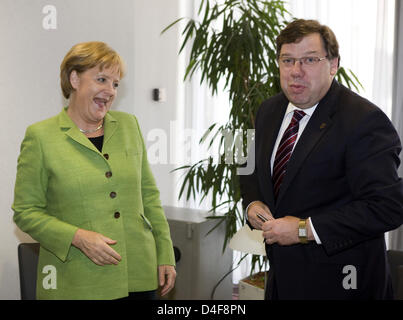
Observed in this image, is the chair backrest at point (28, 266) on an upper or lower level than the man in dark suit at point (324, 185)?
lower

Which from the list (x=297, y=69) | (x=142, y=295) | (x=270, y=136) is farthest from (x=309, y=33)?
(x=142, y=295)

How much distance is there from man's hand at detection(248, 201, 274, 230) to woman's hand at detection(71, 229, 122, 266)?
47 cm

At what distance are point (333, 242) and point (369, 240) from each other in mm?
165

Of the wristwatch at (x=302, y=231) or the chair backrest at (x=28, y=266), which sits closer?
the wristwatch at (x=302, y=231)

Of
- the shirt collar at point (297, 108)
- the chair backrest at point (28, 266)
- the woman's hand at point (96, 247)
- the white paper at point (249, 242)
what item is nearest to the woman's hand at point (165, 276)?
the woman's hand at point (96, 247)

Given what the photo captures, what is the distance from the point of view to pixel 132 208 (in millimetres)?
1764

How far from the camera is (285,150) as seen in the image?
5.33 ft

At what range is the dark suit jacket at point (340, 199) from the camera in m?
1.40

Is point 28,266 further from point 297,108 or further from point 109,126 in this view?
point 297,108

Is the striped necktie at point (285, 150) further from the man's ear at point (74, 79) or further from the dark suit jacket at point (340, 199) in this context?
the man's ear at point (74, 79)

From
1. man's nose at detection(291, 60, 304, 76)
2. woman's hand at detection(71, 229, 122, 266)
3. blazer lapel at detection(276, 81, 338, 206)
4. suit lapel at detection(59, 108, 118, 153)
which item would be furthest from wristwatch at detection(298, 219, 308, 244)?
suit lapel at detection(59, 108, 118, 153)

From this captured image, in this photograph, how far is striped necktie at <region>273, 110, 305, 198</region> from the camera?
1.61m

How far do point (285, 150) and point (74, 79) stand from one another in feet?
2.65
